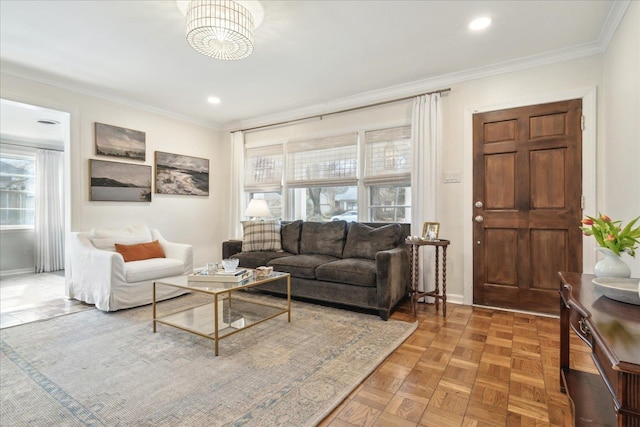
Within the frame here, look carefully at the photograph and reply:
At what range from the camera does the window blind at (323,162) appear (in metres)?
4.29

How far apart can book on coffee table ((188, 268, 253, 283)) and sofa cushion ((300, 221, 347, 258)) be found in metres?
1.42

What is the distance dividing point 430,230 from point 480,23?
191 centimetres

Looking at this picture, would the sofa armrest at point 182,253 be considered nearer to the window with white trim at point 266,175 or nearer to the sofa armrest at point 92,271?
the sofa armrest at point 92,271

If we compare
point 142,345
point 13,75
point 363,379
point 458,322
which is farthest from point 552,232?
point 13,75

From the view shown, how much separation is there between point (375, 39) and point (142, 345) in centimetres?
323

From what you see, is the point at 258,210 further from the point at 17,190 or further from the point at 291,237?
→ the point at 17,190

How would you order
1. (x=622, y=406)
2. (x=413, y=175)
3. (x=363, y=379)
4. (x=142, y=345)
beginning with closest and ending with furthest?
(x=622, y=406), (x=363, y=379), (x=142, y=345), (x=413, y=175)

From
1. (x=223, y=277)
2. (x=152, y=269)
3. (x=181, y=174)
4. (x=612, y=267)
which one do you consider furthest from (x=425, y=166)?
(x=181, y=174)

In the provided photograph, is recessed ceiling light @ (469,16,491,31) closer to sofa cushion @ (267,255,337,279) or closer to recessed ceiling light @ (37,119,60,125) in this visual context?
sofa cushion @ (267,255,337,279)

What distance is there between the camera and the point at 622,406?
2.55ft

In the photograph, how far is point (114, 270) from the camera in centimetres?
318

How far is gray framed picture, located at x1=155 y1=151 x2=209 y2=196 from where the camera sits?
4.70 meters

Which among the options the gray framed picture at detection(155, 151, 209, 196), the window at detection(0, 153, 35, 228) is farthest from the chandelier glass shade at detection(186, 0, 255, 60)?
the window at detection(0, 153, 35, 228)

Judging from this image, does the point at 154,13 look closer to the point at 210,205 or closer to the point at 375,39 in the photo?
the point at 375,39
